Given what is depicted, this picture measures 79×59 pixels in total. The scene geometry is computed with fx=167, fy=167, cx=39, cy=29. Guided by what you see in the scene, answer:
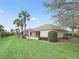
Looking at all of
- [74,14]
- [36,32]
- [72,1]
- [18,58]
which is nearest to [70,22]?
[74,14]

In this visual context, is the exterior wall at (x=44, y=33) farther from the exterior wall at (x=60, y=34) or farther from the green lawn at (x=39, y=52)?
the green lawn at (x=39, y=52)

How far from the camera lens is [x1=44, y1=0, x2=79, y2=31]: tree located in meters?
18.6

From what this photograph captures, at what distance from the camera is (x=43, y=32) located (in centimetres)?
4197

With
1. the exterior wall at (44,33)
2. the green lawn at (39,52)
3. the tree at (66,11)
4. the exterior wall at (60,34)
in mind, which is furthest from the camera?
the exterior wall at (60,34)

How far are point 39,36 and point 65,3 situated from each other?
79.3 ft

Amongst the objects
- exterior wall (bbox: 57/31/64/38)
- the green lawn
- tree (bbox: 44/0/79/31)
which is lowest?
the green lawn

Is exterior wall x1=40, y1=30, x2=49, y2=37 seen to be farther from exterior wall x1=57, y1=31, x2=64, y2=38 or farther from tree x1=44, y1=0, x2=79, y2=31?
tree x1=44, y1=0, x2=79, y2=31

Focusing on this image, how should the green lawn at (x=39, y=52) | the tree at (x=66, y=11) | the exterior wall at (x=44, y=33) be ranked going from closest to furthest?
the green lawn at (x=39, y=52)
the tree at (x=66, y=11)
the exterior wall at (x=44, y=33)

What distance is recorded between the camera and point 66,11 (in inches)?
767

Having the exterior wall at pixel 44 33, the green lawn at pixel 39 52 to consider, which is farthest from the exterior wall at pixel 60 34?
the green lawn at pixel 39 52

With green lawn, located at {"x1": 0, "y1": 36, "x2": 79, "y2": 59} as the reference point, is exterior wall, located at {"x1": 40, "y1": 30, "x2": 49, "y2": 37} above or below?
above

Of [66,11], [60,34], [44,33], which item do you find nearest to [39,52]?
[66,11]

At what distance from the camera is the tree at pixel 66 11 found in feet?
61.0

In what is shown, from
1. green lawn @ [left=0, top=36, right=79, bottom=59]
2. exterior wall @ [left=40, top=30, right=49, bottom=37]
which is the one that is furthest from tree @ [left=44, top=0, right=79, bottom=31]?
exterior wall @ [left=40, top=30, right=49, bottom=37]
